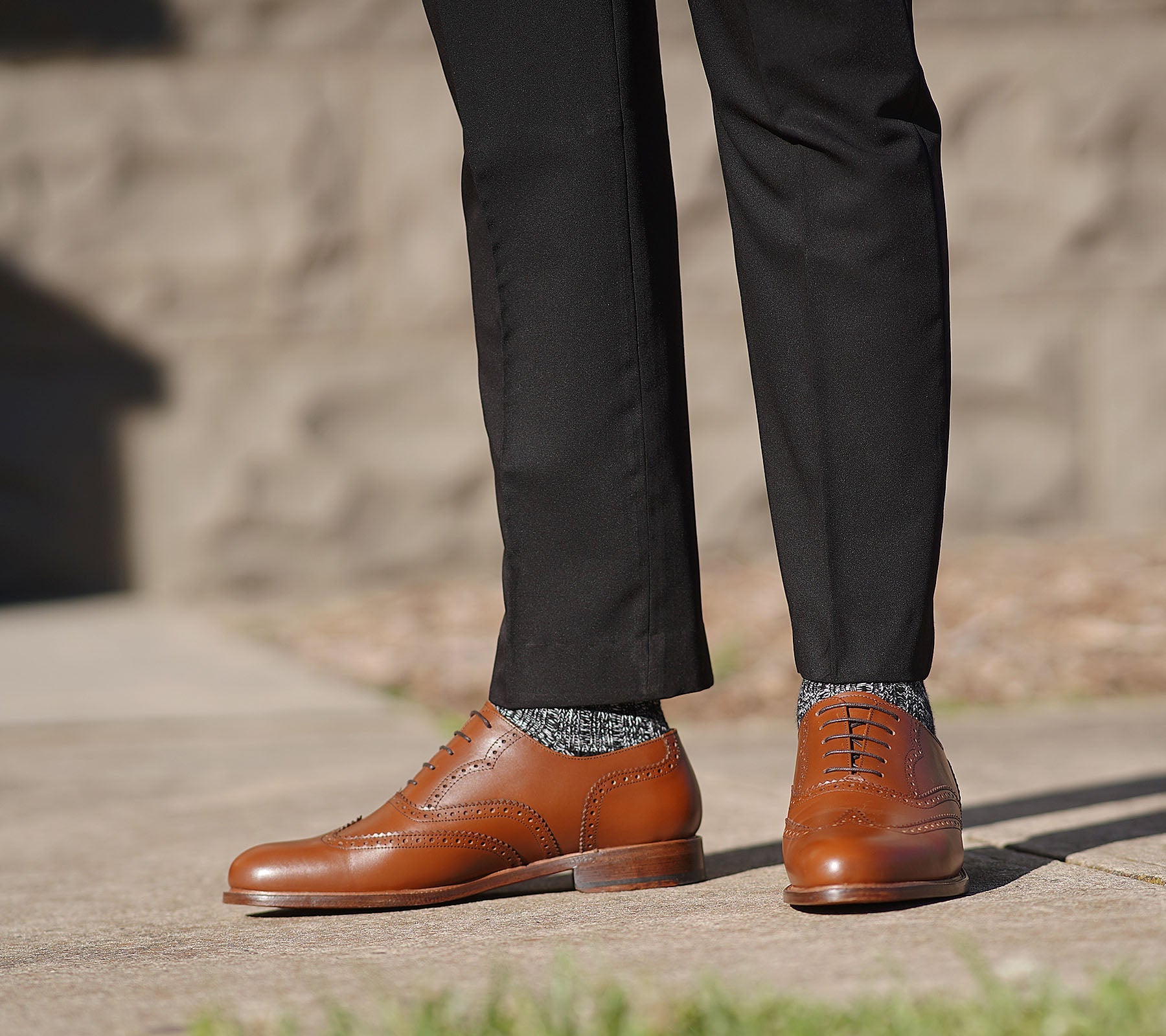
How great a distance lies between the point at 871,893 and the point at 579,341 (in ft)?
1.53

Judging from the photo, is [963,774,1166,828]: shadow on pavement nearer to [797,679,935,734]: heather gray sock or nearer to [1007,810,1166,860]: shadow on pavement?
[1007,810,1166,860]: shadow on pavement

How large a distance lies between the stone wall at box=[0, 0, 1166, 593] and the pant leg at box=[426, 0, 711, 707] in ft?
8.18

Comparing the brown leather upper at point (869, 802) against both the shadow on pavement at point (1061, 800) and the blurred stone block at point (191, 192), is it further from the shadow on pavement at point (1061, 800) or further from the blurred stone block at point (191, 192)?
the blurred stone block at point (191, 192)

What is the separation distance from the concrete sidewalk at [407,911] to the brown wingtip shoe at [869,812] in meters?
0.02

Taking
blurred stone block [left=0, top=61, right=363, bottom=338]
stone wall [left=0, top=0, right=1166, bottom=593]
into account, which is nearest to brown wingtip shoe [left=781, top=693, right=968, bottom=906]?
stone wall [left=0, top=0, right=1166, bottom=593]

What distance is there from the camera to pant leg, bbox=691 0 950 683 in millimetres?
1043

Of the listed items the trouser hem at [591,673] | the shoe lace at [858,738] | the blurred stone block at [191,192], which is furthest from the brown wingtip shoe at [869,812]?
the blurred stone block at [191,192]

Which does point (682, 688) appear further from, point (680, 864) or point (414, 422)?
point (414, 422)

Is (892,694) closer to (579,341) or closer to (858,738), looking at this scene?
(858,738)

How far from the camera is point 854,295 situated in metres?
1.06

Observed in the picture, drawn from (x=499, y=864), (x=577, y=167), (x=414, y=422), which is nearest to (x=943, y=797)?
(x=499, y=864)

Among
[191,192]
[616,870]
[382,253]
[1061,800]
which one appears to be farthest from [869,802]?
[191,192]

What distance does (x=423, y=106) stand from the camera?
362cm

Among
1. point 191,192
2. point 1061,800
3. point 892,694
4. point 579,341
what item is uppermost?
point 191,192
